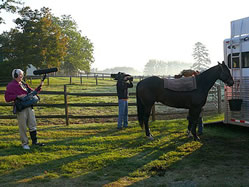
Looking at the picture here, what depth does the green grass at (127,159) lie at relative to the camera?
4.87 m

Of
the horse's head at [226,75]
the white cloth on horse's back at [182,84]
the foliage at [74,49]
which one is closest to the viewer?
the horse's head at [226,75]

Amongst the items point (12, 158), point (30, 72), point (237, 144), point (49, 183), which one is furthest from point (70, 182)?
point (30, 72)

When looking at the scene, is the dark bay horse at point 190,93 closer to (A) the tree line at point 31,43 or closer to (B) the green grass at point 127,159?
(B) the green grass at point 127,159

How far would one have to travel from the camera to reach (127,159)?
603cm

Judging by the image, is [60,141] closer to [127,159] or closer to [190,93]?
[127,159]

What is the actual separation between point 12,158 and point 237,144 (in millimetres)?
5747

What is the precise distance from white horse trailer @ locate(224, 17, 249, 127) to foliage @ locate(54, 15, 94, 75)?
4491 cm

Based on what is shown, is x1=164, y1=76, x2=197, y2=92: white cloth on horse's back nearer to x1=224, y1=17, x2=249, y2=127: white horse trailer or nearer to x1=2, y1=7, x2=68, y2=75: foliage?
x1=224, y1=17, x2=249, y2=127: white horse trailer

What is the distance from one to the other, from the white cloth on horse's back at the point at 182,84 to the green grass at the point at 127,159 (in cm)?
148

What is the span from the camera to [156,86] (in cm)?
804

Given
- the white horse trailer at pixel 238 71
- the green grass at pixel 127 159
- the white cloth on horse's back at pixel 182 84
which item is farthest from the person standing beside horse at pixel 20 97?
the white horse trailer at pixel 238 71

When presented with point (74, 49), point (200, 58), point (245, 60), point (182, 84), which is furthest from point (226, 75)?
point (200, 58)

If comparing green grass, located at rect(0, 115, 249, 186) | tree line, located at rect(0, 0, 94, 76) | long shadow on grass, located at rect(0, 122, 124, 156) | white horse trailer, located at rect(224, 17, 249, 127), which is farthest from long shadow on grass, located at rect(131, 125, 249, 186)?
tree line, located at rect(0, 0, 94, 76)

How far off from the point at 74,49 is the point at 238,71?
48145 millimetres
